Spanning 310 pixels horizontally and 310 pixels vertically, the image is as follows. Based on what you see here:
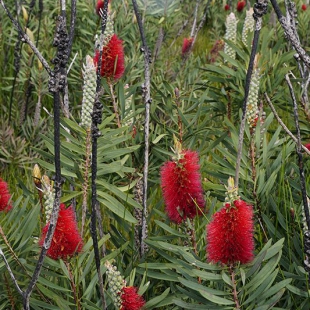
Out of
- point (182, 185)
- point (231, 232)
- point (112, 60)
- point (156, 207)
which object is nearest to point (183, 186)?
point (182, 185)

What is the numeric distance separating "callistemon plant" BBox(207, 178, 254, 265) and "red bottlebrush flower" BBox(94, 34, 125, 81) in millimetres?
758

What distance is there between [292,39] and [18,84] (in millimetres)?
2347

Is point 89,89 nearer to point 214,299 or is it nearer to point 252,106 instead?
point 252,106

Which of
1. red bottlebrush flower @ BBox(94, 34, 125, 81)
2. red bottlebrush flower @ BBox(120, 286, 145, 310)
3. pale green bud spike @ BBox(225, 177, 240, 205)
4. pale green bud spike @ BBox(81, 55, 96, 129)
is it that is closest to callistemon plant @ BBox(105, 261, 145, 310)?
red bottlebrush flower @ BBox(120, 286, 145, 310)

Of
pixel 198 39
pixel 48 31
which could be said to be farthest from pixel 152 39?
pixel 198 39

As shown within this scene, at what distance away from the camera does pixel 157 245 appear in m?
1.44

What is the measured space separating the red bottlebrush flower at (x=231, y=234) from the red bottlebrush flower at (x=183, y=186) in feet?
0.45

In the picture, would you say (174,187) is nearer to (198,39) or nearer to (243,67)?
(243,67)

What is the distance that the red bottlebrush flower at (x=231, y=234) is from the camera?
1.12m

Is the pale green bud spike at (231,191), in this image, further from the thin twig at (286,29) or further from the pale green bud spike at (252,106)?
the pale green bud spike at (252,106)

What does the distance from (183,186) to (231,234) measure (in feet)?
0.62

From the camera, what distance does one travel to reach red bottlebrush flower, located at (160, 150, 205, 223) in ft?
4.20

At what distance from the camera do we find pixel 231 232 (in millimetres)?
1134

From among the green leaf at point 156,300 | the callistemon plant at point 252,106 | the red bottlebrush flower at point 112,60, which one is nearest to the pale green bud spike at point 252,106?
the callistemon plant at point 252,106
